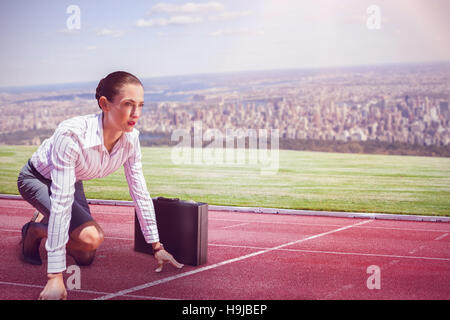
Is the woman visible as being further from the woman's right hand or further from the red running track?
the red running track

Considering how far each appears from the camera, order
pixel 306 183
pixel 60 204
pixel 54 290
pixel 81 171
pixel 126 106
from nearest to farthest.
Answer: pixel 54 290
pixel 60 204
pixel 126 106
pixel 81 171
pixel 306 183

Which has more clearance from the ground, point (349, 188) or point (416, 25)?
point (416, 25)

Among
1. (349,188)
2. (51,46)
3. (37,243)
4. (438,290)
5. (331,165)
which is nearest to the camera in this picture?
(438,290)

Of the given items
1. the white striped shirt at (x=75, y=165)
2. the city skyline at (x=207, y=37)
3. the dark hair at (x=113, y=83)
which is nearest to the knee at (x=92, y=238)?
the white striped shirt at (x=75, y=165)

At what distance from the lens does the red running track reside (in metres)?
4.90

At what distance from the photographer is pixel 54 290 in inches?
162

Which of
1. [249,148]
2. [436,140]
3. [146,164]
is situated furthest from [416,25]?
[146,164]

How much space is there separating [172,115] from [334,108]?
606 centimetres

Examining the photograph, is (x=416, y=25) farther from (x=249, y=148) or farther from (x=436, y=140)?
(x=249, y=148)

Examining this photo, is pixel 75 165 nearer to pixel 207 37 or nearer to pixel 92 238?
pixel 92 238

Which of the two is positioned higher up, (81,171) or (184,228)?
(81,171)

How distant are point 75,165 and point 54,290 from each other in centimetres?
108

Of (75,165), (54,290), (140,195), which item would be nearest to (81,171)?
(75,165)

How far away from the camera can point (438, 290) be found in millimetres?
5035
